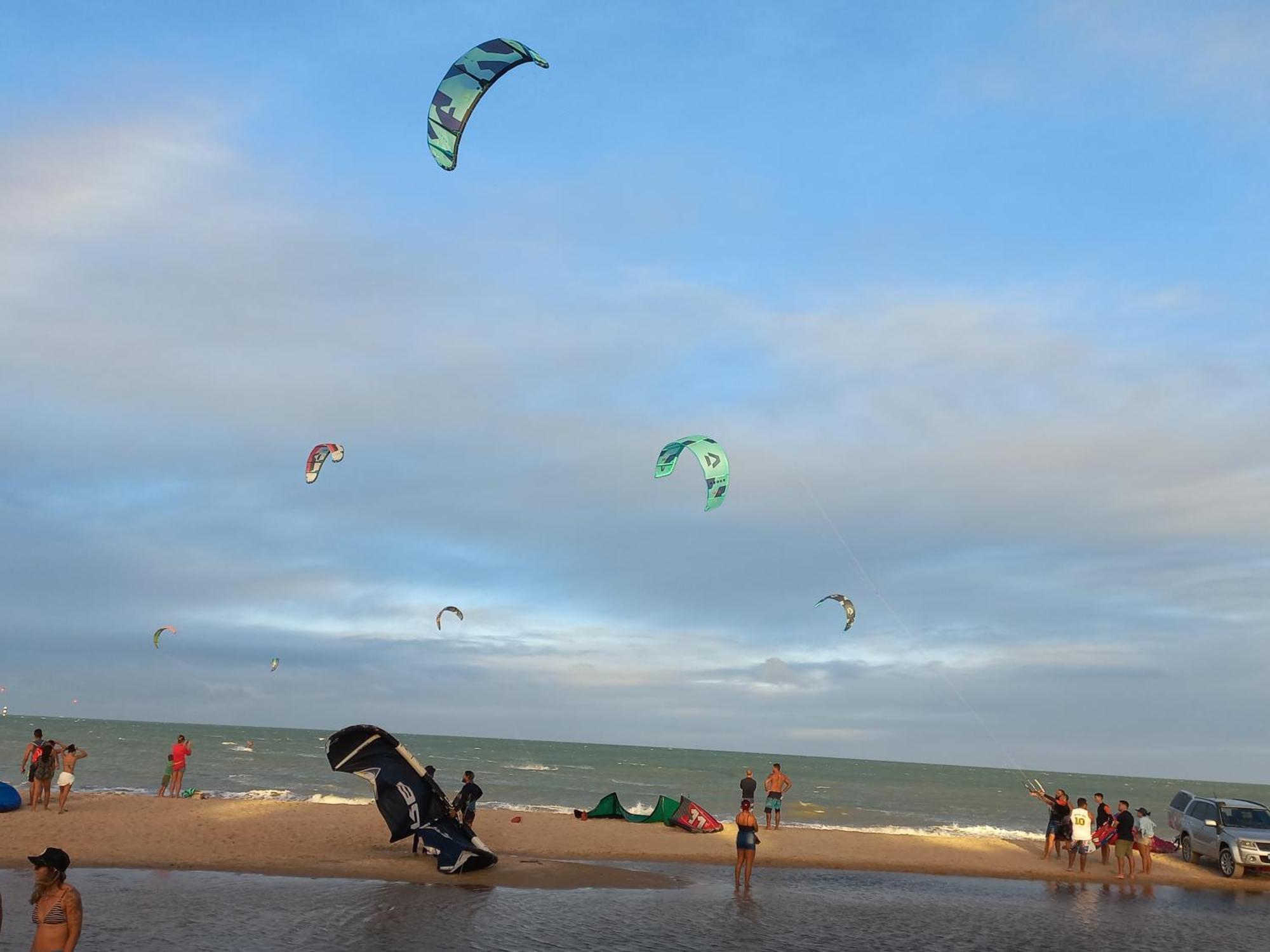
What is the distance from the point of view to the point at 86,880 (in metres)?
16.6

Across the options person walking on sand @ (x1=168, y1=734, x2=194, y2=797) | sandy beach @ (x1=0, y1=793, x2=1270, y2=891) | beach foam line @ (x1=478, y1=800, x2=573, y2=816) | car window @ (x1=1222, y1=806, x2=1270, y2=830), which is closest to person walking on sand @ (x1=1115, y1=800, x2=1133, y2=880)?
sandy beach @ (x1=0, y1=793, x2=1270, y2=891)

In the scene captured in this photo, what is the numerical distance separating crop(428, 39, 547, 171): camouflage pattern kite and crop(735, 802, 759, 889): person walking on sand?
40.8 ft

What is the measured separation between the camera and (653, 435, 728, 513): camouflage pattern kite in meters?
25.8

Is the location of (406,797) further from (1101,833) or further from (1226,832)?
(1226,832)

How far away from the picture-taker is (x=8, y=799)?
899 inches

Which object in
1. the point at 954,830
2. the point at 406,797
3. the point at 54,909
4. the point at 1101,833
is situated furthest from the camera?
the point at 954,830

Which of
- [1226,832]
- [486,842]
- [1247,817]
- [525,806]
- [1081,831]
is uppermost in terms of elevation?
[1247,817]

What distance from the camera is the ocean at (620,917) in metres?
13.3

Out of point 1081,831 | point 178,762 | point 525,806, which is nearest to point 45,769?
point 178,762

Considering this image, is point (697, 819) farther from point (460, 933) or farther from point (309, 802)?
point (460, 933)

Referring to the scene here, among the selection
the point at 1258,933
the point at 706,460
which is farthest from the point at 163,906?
the point at 1258,933

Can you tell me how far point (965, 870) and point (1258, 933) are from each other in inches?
291

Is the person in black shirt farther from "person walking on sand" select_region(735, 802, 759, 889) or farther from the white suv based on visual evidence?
the white suv

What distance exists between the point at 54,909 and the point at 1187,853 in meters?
26.4
